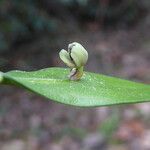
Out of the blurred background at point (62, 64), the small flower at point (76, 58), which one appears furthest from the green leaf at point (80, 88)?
the blurred background at point (62, 64)

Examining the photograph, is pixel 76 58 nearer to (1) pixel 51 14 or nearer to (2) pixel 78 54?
(2) pixel 78 54

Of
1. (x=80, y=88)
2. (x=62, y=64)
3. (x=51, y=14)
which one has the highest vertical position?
(x=51, y=14)

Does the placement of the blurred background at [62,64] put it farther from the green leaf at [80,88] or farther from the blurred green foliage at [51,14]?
the green leaf at [80,88]

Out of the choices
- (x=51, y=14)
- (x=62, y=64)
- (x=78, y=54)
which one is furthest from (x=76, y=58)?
(x=51, y=14)

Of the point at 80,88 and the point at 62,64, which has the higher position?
the point at 62,64

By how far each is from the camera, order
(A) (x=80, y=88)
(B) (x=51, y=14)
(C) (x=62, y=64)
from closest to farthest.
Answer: (A) (x=80, y=88)
(C) (x=62, y=64)
(B) (x=51, y=14)

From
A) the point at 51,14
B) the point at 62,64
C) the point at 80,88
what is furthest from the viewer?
the point at 51,14

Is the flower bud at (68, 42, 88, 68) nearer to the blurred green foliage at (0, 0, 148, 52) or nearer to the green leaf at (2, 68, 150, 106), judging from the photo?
the green leaf at (2, 68, 150, 106)
